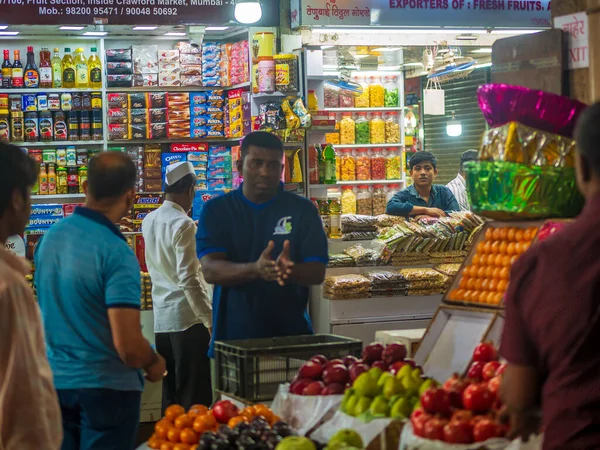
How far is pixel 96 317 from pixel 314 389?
86 centimetres

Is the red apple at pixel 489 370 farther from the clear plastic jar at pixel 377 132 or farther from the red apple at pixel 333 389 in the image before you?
the clear plastic jar at pixel 377 132

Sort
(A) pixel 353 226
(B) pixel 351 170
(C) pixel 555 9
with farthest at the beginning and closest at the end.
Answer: (B) pixel 351 170 → (A) pixel 353 226 → (C) pixel 555 9

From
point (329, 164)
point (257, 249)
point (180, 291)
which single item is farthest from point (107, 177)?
point (329, 164)

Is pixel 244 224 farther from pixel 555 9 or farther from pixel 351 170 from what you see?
pixel 351 170

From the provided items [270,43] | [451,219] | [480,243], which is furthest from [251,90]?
[480,243]

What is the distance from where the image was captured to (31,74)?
829cm

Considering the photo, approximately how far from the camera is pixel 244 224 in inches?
172

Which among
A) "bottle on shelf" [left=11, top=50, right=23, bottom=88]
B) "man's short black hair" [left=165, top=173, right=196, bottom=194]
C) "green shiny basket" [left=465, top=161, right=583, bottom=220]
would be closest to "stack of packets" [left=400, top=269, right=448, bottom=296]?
"man's short black hair" [left=165, top=173, right=196, bottom=194]

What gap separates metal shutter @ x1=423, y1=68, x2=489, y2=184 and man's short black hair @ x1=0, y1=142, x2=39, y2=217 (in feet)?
39.1

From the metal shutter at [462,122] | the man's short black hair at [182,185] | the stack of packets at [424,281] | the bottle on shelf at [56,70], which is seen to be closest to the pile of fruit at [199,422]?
the man's short black hair at [182,185]

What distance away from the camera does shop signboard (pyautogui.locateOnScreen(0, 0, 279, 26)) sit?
743 centimetres

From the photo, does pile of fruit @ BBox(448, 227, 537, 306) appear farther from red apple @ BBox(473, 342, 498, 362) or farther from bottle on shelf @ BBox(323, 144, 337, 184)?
bottle on shelf @ BBox(323, 144, 337, 184)

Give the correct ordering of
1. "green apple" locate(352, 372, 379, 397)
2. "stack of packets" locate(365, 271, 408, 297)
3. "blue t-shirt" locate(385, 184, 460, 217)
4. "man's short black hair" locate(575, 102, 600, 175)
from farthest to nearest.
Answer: "blue t-shirt" locate(385, 184, 460, 217) → "stack of packets" locate(365, 271, 408, 297) → "green apple" locate(352, 372, 379, 397) → "man's short black hair" locate(575, 102, 600, 175)

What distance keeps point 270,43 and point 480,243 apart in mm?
4415
